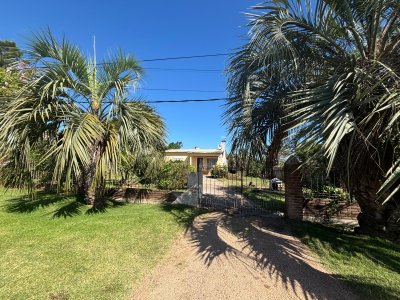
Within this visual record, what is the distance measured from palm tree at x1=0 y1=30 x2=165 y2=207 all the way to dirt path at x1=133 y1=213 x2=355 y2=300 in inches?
119

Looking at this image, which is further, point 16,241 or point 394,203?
point 394,203

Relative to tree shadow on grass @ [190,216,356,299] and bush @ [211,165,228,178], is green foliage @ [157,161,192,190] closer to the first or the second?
tree shadow on grass @ [190,216,356,299]

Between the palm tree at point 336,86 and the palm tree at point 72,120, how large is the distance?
9.65 ft

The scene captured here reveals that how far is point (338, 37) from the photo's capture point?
5.47 metres

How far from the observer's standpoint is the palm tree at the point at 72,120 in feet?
21.6

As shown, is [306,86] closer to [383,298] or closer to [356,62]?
[356,62]

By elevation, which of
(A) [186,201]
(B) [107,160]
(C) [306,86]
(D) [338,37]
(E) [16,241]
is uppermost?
(D) [338,37]

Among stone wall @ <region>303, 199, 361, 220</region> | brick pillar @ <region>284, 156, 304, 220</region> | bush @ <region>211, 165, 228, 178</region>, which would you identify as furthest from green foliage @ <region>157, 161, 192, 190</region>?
bush @ <region>211, 165, 228, 178</region>

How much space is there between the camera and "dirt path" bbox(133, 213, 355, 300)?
3.76 meters

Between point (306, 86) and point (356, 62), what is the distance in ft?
3.06

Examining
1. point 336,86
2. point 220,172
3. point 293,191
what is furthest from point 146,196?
point 220,172

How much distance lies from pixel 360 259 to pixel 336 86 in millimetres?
3228

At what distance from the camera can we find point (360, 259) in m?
5.11

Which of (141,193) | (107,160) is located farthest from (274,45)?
(141,193)
